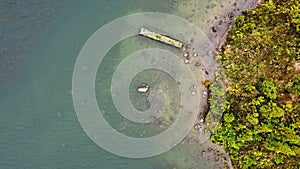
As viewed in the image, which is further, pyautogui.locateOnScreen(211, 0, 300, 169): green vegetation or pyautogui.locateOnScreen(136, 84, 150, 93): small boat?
pyautogui.locateOnScreen(136, 84, 150, 93): small boat

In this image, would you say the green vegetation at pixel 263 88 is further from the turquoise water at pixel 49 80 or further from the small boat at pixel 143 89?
the small boat at pixel 143 89

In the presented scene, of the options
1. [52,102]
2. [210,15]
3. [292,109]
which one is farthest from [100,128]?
[292,109]

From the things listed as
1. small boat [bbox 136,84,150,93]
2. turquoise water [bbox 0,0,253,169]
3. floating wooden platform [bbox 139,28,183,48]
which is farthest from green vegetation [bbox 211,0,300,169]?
small boat [bbox 136,84,150,93]

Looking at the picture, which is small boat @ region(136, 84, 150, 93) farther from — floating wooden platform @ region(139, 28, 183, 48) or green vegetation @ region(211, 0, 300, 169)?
green vegetation @ region(211, 0, 300, 169)

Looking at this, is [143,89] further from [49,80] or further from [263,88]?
[263,88]

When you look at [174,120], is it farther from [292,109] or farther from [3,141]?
[3,141]

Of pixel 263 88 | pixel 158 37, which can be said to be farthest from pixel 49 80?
pixel 263 88
